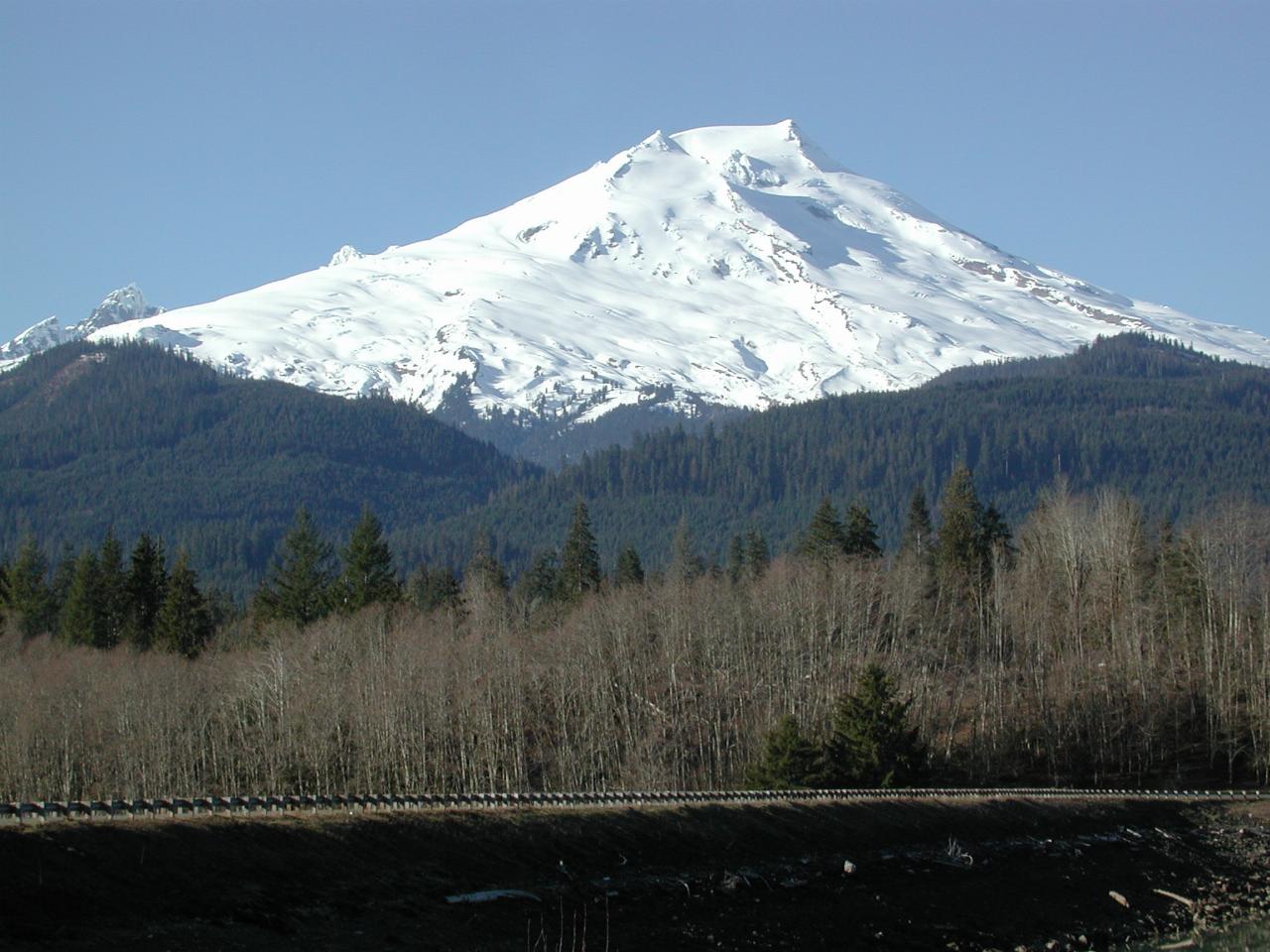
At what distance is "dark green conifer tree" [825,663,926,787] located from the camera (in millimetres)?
67000

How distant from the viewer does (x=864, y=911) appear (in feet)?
147

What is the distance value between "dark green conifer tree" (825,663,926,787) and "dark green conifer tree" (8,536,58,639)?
59.9 m

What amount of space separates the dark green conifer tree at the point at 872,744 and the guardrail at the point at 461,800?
5.62ft

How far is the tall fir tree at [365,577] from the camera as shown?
102688mm

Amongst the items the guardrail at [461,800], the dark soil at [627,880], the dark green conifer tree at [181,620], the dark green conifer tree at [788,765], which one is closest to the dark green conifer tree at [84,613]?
the dark green conifer tree at [181,620]

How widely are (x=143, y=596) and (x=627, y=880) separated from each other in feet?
211

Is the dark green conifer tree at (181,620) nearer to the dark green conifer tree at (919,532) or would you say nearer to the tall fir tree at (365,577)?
the tall fir tree at (365,577)

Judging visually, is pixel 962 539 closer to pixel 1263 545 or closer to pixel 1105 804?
pixel 1263 545

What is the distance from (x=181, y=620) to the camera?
95.2 meters

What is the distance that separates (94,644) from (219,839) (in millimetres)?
62890

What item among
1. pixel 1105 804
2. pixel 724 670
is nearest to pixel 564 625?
pixel 724 670

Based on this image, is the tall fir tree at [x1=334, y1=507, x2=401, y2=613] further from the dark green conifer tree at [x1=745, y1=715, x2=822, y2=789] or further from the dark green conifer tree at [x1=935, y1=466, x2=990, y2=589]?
the dark green conifer tree at [x1=745, y1=715, x2=822, y2=789]

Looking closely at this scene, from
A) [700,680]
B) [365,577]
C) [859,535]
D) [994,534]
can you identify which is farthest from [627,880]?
[994,534]

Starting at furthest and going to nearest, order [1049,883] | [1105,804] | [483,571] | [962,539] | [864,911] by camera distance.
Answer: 1. [483,571]
2. [962,539]
3. [1105,804]
4. [1049,883]
5. [864,911]
